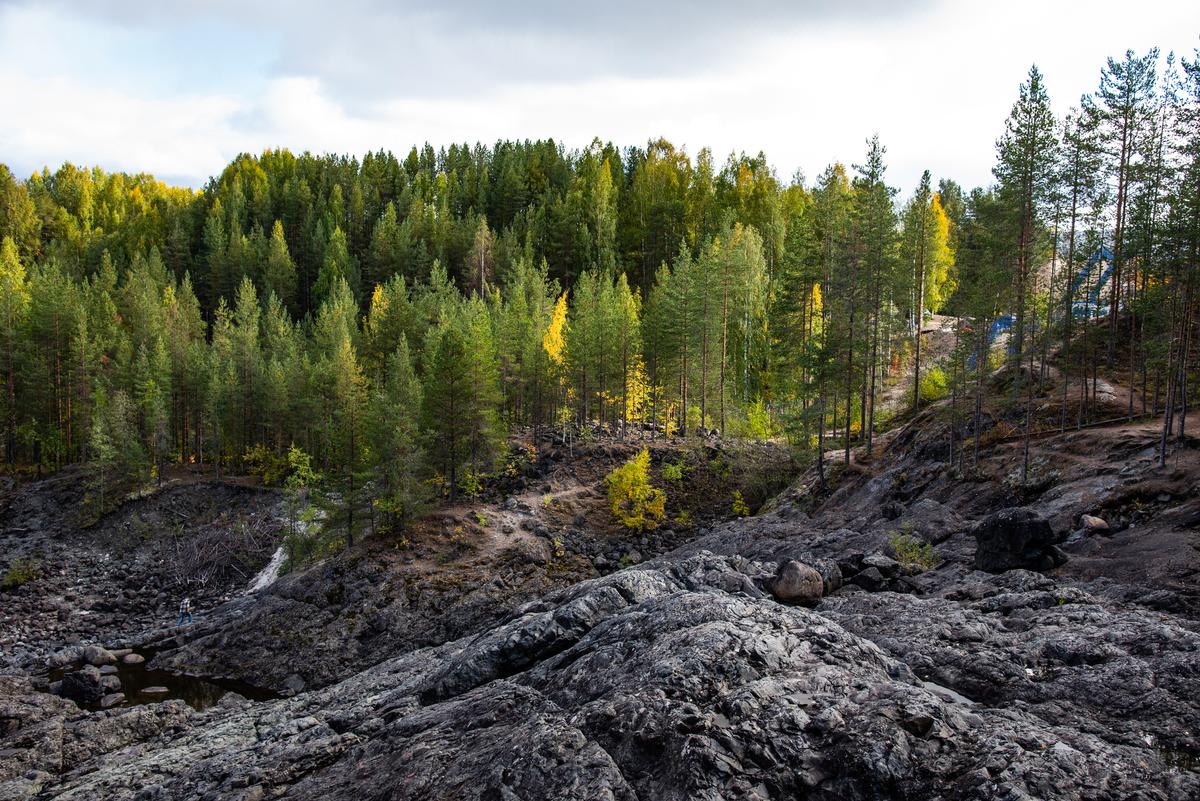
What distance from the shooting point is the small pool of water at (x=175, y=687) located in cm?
2703

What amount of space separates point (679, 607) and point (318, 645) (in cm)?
2247

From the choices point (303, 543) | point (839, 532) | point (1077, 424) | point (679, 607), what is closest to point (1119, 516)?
point (839, 532)

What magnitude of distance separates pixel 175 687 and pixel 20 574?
70.6 ft

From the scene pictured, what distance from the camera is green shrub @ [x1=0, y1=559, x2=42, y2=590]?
40.8 m

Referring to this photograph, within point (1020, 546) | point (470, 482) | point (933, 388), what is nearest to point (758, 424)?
point (933, 388)

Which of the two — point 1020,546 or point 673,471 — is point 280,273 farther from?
point 1020,546

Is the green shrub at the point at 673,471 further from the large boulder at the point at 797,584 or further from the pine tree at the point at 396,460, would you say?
the large boulder at the point at 797,584

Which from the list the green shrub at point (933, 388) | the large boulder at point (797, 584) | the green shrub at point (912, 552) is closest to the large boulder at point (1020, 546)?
the green shrub at point (912, 552)

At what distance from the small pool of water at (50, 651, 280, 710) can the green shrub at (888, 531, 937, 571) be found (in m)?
24.7

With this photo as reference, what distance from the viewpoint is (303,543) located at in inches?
1542

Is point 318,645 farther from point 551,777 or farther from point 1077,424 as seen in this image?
point 1077,424

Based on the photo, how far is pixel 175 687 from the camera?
2848cm

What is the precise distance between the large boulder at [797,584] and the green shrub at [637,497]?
68.5 ft

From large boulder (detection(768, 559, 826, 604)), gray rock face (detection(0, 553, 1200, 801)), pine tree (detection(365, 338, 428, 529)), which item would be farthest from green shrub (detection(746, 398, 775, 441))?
gray rock face (detection(0, 553, 1200, 801))
